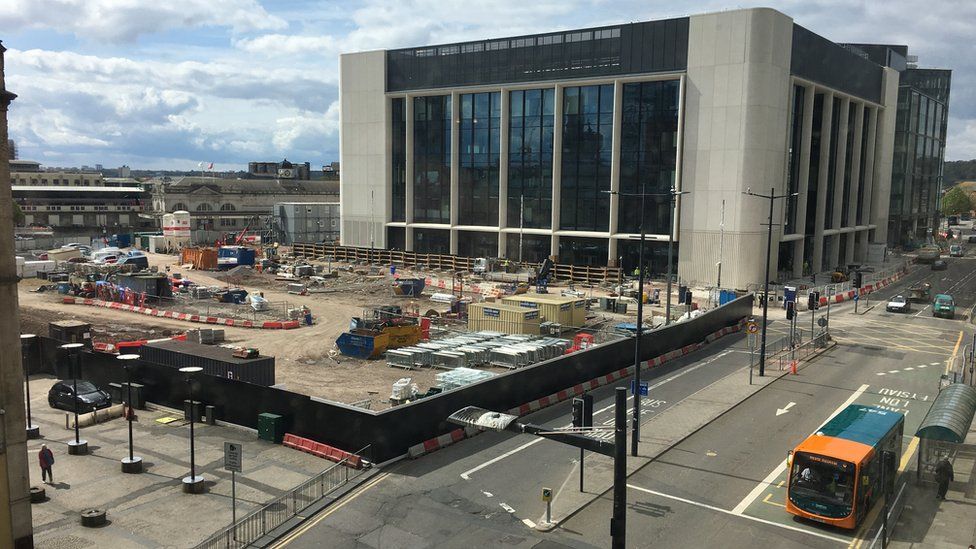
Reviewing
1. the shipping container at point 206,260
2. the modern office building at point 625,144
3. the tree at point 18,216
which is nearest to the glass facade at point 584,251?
the modern office building at point 625,144

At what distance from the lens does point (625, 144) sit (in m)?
75.4

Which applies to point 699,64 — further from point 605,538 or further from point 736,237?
point 605,538

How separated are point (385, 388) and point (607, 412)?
10410 mm

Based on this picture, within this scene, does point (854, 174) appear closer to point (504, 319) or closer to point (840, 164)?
point (840, 164)

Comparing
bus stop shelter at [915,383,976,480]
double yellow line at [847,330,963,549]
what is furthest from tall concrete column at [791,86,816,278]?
bus stop shelter at [915,383,976,480]

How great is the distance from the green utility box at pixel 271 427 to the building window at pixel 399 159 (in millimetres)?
68244

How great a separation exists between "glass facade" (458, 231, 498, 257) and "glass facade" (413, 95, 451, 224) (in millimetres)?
3399

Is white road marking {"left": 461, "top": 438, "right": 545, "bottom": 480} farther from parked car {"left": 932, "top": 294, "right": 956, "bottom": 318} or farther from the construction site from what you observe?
parked car {"left": 932, "top": 294, "right": 956, "bottom": 318}

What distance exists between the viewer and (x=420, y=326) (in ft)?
144

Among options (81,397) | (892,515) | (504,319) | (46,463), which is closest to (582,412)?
(892,515)

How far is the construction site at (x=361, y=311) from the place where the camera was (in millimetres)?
37062

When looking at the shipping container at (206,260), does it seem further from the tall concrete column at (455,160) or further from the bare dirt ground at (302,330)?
the tall concrete column at (455,160)

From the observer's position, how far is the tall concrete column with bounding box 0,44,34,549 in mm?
16453

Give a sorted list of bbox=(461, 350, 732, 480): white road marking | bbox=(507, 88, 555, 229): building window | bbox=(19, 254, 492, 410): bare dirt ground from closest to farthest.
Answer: bbox=(461, 350, 732, 480): white road marking
bbox=(19, 254, 492, 410): bare dirt ground
bbox=(507, 88, 555, 229): building window
